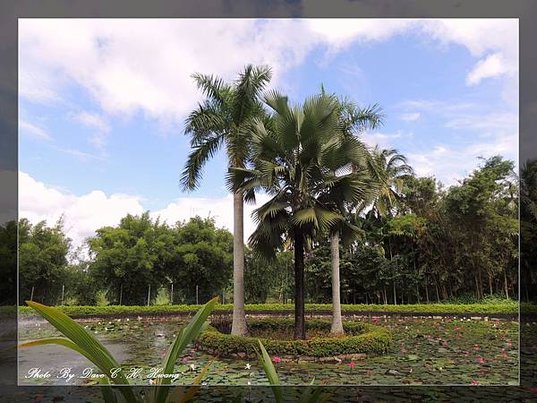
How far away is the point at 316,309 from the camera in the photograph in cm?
373

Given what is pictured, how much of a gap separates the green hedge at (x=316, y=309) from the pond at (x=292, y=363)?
0.07 metres

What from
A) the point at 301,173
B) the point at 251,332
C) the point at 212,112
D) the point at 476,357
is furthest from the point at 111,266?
the point at 476,357

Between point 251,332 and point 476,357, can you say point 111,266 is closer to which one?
point 251,332

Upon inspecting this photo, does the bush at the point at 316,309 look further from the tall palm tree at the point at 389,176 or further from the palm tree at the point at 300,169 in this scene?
the tall palm tree at the point at 389,176

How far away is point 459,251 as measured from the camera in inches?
151

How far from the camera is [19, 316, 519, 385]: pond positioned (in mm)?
3092

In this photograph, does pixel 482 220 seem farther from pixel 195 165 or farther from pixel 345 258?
pixel 195 165

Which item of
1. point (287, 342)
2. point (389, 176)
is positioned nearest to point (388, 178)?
point (389, 176)

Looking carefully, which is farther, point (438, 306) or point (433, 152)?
point (438, 306)

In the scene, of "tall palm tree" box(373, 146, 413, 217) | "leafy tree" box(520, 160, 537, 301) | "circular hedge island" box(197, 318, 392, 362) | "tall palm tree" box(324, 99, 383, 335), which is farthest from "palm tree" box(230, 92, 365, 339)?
"leafy tree" box(520, 160, 537, 301)

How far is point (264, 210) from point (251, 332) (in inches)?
39.0

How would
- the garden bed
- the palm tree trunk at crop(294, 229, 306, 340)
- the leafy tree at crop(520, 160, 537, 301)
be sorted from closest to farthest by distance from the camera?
the leafy tree at crop(520, 160, 537, 301) → the garden bed → the palm tree trunk at crop(294, 229, 306, 340)

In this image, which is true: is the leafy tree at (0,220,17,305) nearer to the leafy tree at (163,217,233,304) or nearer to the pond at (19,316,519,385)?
the pond at (19,316,519,385)

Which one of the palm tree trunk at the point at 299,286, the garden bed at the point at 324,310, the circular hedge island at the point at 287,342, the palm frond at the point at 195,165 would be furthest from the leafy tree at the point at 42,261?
the palm tree trunk at the point at 299,286
